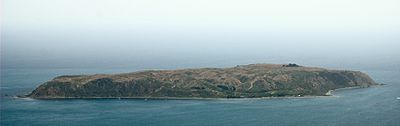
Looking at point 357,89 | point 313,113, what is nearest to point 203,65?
point 357,89

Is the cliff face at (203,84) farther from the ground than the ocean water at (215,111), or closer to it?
farther from the ground

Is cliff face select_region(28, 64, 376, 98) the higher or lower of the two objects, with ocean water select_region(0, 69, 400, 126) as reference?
higher

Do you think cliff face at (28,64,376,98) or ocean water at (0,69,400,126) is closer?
ocean water at (0,69,400,126)

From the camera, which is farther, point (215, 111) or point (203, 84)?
point (203, 84)

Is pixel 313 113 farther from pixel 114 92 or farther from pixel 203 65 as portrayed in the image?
pixel 203 65
